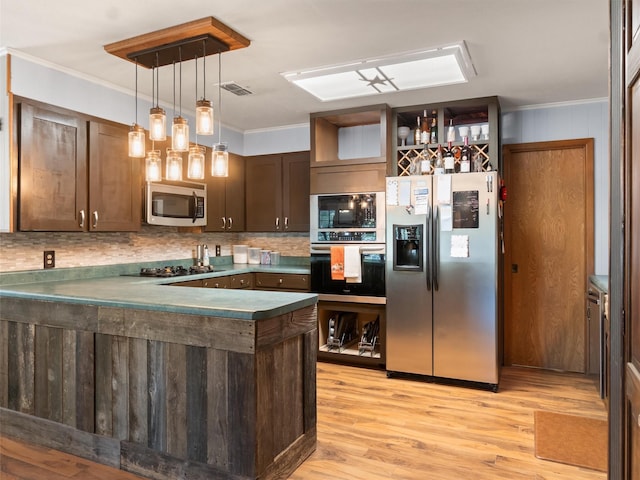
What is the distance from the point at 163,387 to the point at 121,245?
2.04m

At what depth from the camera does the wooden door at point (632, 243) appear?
49.3 inches

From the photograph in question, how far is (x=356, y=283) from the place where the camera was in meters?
4.22

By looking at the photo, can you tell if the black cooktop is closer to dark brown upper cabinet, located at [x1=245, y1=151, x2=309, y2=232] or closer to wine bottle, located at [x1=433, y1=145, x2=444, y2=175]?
dark brown upper cabinet, located at [x1=245, y1=151, x2=309, y2=232]

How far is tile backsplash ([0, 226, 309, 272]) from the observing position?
3.25 metres

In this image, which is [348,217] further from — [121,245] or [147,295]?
[147,295]

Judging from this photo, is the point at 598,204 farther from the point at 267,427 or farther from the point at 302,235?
the point at 267,427

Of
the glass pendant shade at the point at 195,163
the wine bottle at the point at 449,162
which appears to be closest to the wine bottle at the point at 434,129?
the wine bottle at the point at 449,162

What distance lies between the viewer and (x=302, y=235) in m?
5.18

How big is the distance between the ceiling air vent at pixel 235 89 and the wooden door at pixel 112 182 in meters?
0.86

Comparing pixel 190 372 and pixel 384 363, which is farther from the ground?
pixel 190 372

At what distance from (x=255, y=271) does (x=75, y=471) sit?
2.52 m

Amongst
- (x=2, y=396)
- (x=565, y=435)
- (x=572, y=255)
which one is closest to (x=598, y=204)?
(x=572, y=255)

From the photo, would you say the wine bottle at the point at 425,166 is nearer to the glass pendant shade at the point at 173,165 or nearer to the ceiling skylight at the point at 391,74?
the ceiling skylight at the point at 391,74

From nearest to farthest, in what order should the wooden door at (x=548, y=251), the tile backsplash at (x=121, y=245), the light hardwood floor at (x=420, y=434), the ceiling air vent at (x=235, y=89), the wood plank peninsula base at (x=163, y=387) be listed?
the wood plank peninsula base at (x=163, y=387) → the light hardwood floor at (x=420, y=434) → the tile backsplash at (x=121, y=245) → the ceiling air vent at (x=235, y=89) → the wooden door at (x=548, y=251)
